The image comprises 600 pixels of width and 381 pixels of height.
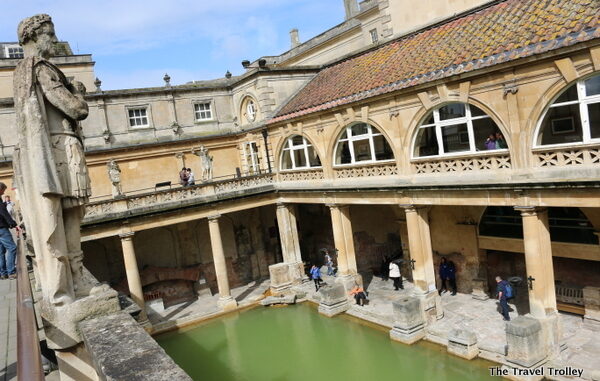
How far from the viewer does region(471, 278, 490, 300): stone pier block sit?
17.5m

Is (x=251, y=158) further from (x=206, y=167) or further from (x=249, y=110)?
(x=206, y=167)

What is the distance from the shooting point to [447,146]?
19000mm

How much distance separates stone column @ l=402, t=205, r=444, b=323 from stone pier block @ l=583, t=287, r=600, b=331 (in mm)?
4427

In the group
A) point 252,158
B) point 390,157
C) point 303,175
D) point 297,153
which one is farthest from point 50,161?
point 297,153

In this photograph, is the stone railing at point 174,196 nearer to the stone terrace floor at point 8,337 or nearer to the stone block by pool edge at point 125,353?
the stone terrace floor at point 8,337

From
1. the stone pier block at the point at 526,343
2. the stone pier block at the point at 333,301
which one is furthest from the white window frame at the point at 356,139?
the stone pier block at the point at 526,343

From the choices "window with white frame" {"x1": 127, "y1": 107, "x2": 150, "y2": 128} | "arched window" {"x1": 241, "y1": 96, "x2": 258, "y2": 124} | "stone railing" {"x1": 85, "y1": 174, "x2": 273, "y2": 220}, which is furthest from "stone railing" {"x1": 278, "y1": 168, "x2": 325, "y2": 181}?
"window with white frame" {"x1": 127, "y1": 107, "x2": 150, "y2": 128}

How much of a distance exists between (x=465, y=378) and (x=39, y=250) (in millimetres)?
11716

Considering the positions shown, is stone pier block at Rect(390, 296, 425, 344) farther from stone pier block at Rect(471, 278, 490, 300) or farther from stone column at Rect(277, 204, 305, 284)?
stone column at Rect(277, 204, 305, 284)

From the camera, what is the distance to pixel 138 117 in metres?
24.5

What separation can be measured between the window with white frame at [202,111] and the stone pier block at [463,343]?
Answer: 18034 mm

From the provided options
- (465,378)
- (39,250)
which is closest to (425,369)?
(465,378)

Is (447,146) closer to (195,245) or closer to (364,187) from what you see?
(364,187)

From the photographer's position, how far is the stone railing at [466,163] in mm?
13070
